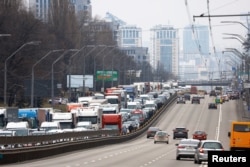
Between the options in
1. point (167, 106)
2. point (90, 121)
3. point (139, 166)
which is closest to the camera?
point (139, 166)

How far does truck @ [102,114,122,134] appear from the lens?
81.2 meters

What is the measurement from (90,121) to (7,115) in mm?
12767

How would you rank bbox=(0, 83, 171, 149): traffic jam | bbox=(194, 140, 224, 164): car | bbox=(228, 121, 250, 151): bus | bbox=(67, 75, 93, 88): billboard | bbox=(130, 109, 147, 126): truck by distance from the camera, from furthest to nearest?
1. bbox=(67, 75, 93, 88): billboard
2. bbox=(130, 109, 147, 126): truck
3. bbox=(0, 83, 171, 149): traffic jam
4. bbox=(228, 121, 250, 151): bus
5. bbox=(194, 140, 224, 164): car

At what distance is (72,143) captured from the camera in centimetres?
5469

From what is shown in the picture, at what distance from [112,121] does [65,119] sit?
15036mm

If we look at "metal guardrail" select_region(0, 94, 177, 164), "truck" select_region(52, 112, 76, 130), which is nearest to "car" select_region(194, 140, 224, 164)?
"metal guardrail" select_region(0, 94, 177, 164)

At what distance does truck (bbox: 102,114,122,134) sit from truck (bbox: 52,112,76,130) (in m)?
12.1

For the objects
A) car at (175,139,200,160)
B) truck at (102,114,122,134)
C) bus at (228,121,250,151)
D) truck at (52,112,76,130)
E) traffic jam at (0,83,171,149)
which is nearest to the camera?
car at (175,139,200,160)

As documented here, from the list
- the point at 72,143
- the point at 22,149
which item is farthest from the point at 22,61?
the point at 22,149

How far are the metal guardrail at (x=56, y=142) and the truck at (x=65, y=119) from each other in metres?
1.83

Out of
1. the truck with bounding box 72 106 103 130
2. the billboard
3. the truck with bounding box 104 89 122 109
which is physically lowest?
the truck with bounding box 72 106 103 130

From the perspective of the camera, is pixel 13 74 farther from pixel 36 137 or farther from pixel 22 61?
pixel 36 137

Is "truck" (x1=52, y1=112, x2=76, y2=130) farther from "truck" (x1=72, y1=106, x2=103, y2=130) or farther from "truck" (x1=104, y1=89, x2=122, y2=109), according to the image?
"truck" (x1=104, y1=89, x2=122, y2=109)

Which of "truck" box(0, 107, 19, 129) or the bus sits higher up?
"truck" box(0, 107, 19, 129)
